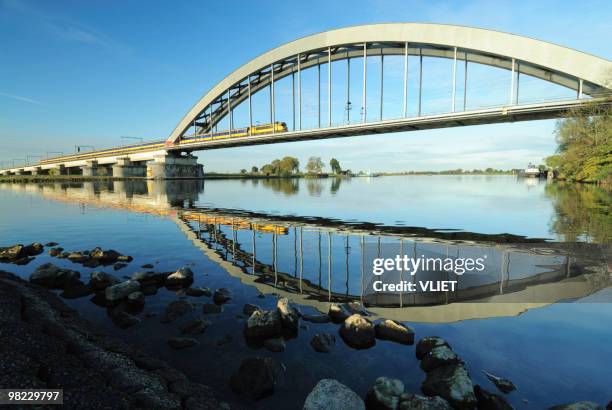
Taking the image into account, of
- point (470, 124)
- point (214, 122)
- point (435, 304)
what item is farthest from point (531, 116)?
point (214, 122)

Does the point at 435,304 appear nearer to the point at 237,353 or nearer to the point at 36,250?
the point at 237,353

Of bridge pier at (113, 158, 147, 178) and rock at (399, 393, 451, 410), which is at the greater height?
bridge pier at (113, 158, 147, 178)

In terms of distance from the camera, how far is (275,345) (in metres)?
5.88

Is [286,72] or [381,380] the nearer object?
[381,380]

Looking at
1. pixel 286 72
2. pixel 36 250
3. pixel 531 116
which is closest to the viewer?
pixel 36 250

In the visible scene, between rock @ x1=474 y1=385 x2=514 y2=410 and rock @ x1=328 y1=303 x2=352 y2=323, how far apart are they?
3.07 meters

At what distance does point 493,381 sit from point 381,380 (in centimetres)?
200

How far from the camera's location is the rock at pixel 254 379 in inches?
178

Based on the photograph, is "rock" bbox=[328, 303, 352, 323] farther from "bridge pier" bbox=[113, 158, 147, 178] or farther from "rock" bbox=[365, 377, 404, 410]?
"bridge pier" bbox=[113, 158, 147, 178]

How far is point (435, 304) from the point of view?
24.7ft

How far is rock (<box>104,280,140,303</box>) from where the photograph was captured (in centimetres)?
780

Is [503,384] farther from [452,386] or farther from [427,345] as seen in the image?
[427,345]

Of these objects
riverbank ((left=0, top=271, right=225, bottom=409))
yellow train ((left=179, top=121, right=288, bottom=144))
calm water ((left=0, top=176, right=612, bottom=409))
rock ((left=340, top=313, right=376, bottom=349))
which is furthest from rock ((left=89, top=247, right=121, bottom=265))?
yellow train ((left=179, top=121, right=288, bottom=144))

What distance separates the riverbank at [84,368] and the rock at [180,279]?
321cm
